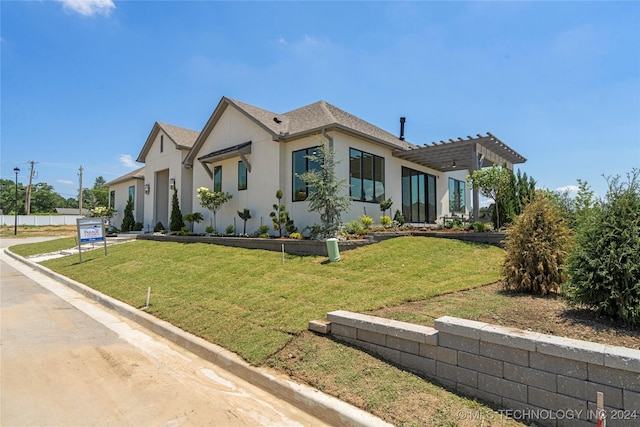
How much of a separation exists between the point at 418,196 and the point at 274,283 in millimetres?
13538

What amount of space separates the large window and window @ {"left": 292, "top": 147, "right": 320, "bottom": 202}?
233 inches

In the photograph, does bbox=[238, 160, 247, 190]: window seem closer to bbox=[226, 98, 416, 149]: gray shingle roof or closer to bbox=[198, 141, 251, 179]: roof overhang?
bbox=[198, 141, 251, 179]: roof overhang

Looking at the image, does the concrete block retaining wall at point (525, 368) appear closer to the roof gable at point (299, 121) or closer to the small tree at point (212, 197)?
the roof gable at point (299, 121)

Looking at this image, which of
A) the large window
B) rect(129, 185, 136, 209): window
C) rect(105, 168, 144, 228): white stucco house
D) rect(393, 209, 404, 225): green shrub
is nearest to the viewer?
rect(393, 209, 404, 225): green shrub

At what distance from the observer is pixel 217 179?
1938 cm

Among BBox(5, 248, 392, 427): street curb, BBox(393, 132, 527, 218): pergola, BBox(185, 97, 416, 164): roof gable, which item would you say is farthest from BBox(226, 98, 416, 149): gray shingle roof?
Result: BBox(5, 248, 392, 427): street curb

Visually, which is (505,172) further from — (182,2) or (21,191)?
(21,191)

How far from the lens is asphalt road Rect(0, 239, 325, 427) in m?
3.49

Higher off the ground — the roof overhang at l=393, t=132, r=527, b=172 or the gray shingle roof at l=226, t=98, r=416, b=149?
the gray shingle roof at l=226, t=98, r=416, b=149

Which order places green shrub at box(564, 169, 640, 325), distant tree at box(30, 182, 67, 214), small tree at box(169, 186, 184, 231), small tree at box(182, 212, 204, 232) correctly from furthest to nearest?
distant tree at box(30, 182, 67, 214)
small tree at box(169, 186, 184, 231)
small tree at box(182, 212, 204, 232)
green shrub at box(564, 169, 640, 325)

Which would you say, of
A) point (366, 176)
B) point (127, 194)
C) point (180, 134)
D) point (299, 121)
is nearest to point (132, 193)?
point (127, 194)

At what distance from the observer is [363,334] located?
4.38 metres

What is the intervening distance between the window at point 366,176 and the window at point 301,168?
167cm

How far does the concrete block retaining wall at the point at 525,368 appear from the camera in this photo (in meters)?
2.71
